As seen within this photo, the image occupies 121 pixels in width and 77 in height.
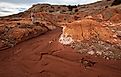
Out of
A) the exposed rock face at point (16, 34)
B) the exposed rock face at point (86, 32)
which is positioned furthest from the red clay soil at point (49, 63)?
the exposed rock face at point (86, 32)

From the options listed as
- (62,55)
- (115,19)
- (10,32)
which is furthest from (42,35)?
(115,19)

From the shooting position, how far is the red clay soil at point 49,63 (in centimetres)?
695

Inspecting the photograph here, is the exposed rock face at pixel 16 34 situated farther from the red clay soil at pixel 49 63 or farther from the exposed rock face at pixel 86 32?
the exposed rock face at pixel 86 32

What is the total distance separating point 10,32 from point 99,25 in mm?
3683

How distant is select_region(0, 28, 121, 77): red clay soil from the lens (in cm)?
695

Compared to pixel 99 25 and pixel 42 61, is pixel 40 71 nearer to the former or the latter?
pixel 42 61

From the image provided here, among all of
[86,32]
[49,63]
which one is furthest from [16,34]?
[86,32]

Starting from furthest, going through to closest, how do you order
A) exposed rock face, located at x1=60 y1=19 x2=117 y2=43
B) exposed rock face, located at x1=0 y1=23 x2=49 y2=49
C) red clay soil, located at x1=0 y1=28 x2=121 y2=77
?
exposed rock face, located at x1=0 y1=23 x2=49 y2=49
exposed rock face, located at x1=60 y1=19 x2=117 y2=43
red clay soil, located at x1=0 y1=28 x2=121 y2=77

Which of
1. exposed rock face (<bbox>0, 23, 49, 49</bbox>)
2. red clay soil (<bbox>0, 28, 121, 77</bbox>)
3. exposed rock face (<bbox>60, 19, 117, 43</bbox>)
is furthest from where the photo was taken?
exposed rock face (<bbox>0, 23, 49, 49</bbox>)

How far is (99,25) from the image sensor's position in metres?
9.35

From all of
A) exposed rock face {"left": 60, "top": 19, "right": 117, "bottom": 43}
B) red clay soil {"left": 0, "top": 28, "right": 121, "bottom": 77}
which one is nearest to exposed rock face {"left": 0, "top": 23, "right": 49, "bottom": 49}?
red clay soil {"left": 0, "top": 28, "right": 121, "bottom": 77}

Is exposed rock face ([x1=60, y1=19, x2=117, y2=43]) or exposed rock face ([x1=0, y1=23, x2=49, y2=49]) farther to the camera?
exposed rock face ([x1=0, y1=23, x2=49, y2=49])

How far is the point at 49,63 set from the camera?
7.50 metres

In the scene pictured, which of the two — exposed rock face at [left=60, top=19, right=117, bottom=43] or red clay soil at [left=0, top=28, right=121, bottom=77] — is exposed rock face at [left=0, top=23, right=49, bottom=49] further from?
exposed rock face at [left=60, top=19, right=117, bottom=43]
